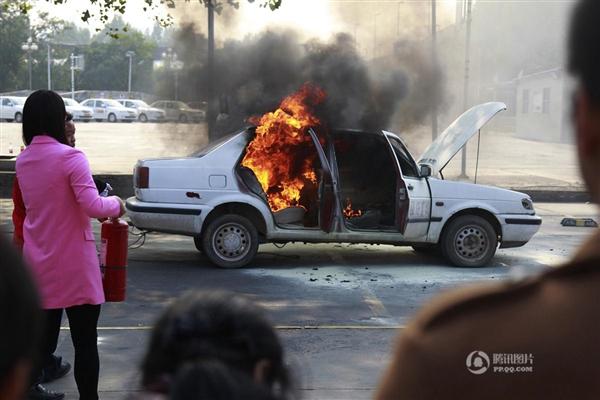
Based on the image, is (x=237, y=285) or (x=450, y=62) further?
(x=450, y=62)

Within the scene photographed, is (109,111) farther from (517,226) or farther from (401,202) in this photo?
(517,226)

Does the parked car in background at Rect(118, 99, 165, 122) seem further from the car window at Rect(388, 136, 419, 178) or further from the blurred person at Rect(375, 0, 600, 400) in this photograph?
the blurred person at Rect(375, 0, 600, 400)

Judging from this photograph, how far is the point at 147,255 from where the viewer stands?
36.5 feet

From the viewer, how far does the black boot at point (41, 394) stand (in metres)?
5.18

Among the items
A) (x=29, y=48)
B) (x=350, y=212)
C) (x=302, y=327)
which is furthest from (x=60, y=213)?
(x=29, y=48)

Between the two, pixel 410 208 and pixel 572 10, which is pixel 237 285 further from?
pixel 572 10

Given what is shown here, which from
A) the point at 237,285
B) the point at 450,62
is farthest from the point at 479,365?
the point at 450,62

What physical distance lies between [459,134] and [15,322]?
10.0 meters

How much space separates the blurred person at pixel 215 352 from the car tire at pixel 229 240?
8.42 m

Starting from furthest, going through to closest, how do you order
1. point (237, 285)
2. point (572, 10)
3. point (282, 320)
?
point (237, 285) → point (282, 320) → point (572, 10)

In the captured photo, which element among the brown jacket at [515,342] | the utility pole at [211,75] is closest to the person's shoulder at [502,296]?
the brown jacket at [515,342]

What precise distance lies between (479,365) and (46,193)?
3.78m

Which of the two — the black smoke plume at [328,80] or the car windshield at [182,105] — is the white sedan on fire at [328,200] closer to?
the black smoke plume at [328,80]

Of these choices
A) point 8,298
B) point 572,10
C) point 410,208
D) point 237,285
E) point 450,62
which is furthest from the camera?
point 450,62
